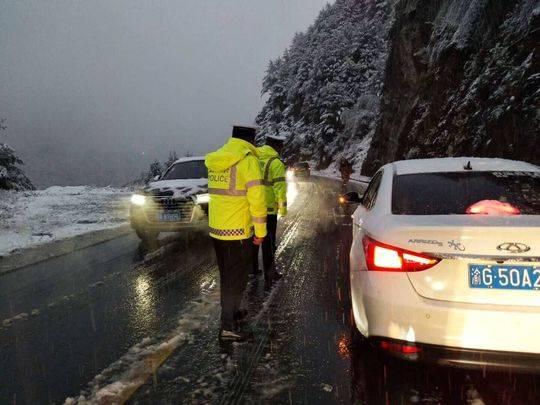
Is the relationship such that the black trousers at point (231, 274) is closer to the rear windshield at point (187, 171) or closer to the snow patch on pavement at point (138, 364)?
the snow patch on pavement at point (138, 364)

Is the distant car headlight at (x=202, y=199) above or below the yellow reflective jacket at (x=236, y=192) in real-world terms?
below

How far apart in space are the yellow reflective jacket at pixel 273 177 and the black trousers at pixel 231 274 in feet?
5.97

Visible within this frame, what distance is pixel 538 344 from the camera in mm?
2623

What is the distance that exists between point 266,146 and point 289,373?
3352 millimetres

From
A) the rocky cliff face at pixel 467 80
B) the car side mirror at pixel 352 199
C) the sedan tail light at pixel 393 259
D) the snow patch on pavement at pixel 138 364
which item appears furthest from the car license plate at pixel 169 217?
the rocky cliff face at pixel 467 80

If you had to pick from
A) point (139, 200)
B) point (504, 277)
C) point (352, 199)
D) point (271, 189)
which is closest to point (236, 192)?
point (352, 199)

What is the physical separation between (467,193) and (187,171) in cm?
744

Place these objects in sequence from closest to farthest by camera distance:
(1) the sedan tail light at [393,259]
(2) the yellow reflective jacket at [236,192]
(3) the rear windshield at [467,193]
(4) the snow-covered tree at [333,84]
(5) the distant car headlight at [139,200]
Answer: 1. (1) the sedan tail light at [393,259]
2. (3) the rear windshield at [467,193]
3. (2) the yellow reflective jacket at [236,192]
4. (5) the distant car headlight at [139,200]
5. (4) the snow-covered tree at [333,84]

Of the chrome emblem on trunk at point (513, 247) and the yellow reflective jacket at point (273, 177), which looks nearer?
the chrome emblem on trunk at point (513, 247)

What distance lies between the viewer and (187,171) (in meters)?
10.1

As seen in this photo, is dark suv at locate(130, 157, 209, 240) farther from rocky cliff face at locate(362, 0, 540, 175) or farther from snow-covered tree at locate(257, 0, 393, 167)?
snow-covered tree at locate(257, 0, 393, 167)

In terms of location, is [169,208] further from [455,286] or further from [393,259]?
[455,286]

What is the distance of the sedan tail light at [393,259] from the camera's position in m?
2.82

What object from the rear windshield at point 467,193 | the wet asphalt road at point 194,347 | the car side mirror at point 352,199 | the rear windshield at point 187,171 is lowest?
the wet asphalt road at point 194,347
